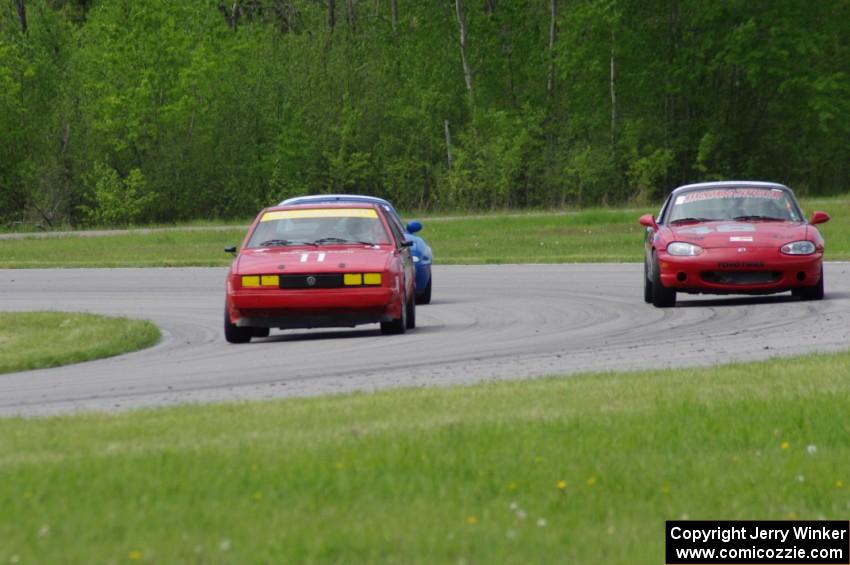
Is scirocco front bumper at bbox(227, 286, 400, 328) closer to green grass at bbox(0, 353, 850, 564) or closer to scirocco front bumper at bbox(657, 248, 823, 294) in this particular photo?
scirocco front bumper at bbox(657, 248, 823, 294)

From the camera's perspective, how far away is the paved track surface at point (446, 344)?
12.9m

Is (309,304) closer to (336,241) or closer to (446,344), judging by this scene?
Result: (336,241)

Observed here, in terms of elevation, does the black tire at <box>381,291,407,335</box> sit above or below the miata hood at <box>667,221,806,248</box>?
below

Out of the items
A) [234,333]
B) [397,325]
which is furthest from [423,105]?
[234,333]

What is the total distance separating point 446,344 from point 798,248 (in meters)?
5.36

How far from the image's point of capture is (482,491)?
7.54m

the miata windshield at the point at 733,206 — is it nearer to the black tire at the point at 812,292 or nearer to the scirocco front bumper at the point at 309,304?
the black tire at the point at 812,292

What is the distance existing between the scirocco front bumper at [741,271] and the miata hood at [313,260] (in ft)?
12.4

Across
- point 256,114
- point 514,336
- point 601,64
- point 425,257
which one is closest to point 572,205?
point 601,64

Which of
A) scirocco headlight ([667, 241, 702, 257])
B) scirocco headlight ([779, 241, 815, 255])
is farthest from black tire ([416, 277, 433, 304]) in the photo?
scirocco headlight ([779, 241, 815, 255])

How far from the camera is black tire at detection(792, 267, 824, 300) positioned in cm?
1970

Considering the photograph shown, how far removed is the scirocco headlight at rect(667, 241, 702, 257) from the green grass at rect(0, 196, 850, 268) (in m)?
10.9

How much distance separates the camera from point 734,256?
1917 cm

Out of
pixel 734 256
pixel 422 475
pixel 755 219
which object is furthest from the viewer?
pixel 755 219
